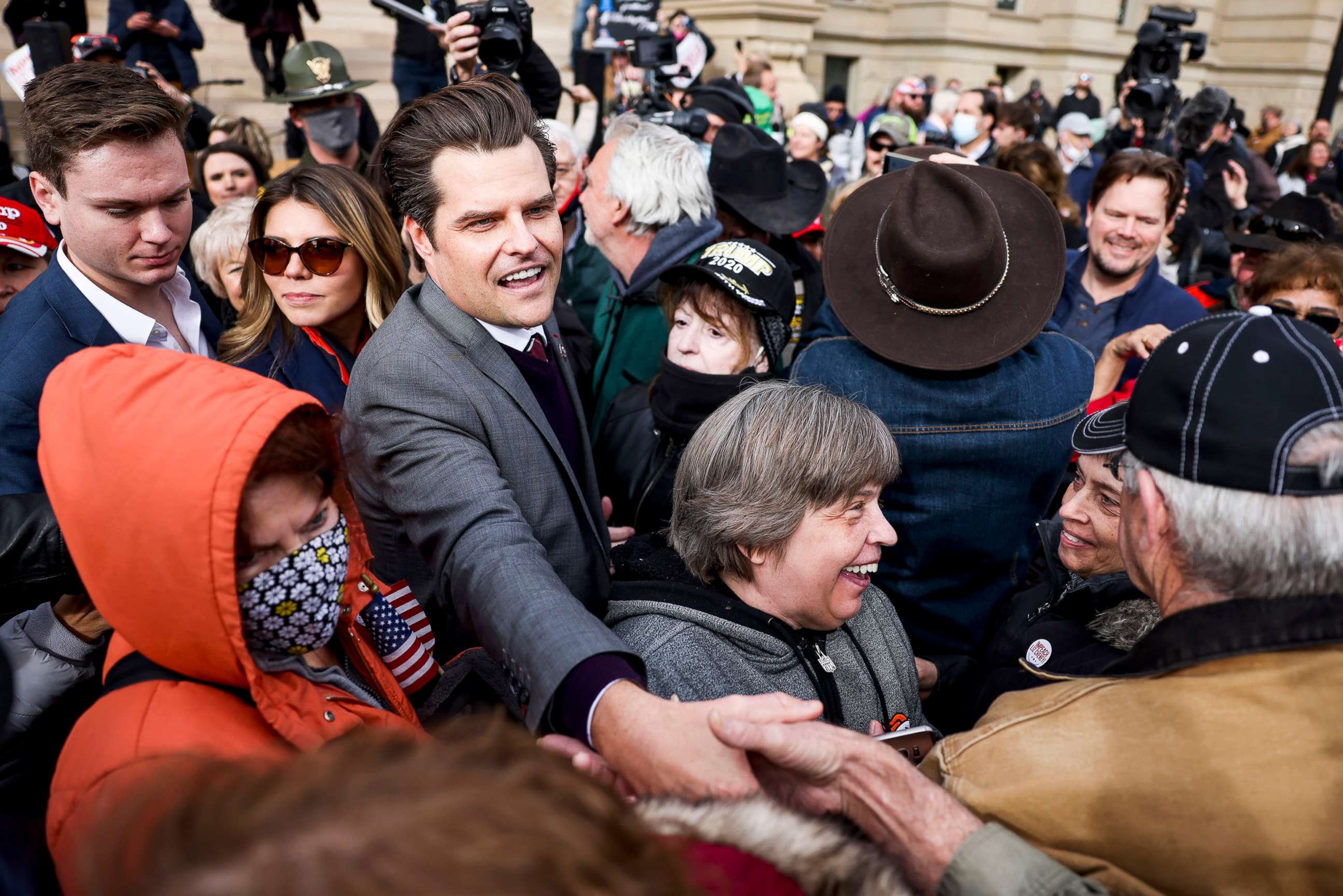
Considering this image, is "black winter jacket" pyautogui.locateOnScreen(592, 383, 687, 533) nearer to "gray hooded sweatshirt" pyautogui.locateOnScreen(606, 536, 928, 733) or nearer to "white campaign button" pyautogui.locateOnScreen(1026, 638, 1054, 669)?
"gray hooded sweatshirt" pyautogui.locateOnScreen(606, 536, 928, 733)

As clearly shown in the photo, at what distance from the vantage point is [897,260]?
90.5 inches

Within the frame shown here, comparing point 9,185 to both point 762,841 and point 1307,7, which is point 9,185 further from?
point 1307,7

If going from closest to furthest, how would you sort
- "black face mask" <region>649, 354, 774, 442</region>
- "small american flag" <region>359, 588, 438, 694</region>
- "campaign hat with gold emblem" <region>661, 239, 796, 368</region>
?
"small american flag" <region>359, 588, 438, 694</region>, "black face mask" <region>649, 354, 774, 442</region>, "campaign hat with gold emblem" <region>661, 239, 796, 368</region>

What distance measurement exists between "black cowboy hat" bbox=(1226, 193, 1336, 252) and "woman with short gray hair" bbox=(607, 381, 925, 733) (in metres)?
3.57

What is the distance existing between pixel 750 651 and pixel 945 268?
104 centimetres

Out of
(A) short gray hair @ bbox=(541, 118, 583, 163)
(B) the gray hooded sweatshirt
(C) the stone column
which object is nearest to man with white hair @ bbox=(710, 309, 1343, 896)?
(B) the gray hooded sweatshirt

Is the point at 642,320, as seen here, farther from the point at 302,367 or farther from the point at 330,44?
the point at 330,44

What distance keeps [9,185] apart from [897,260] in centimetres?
446

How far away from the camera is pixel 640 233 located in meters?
3.76

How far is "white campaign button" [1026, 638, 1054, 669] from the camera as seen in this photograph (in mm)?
1948

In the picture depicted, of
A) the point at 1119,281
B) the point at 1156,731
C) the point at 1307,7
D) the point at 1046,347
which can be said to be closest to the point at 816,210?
the point at 1119,281

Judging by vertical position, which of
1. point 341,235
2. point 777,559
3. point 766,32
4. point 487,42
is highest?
point 766,32

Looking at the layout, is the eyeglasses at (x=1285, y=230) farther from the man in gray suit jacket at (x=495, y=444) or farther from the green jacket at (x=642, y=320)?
the man in gray suit jacket at (x=495, y=444)

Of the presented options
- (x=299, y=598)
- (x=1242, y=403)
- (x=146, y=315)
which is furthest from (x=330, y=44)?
(x=1242, y=403)
